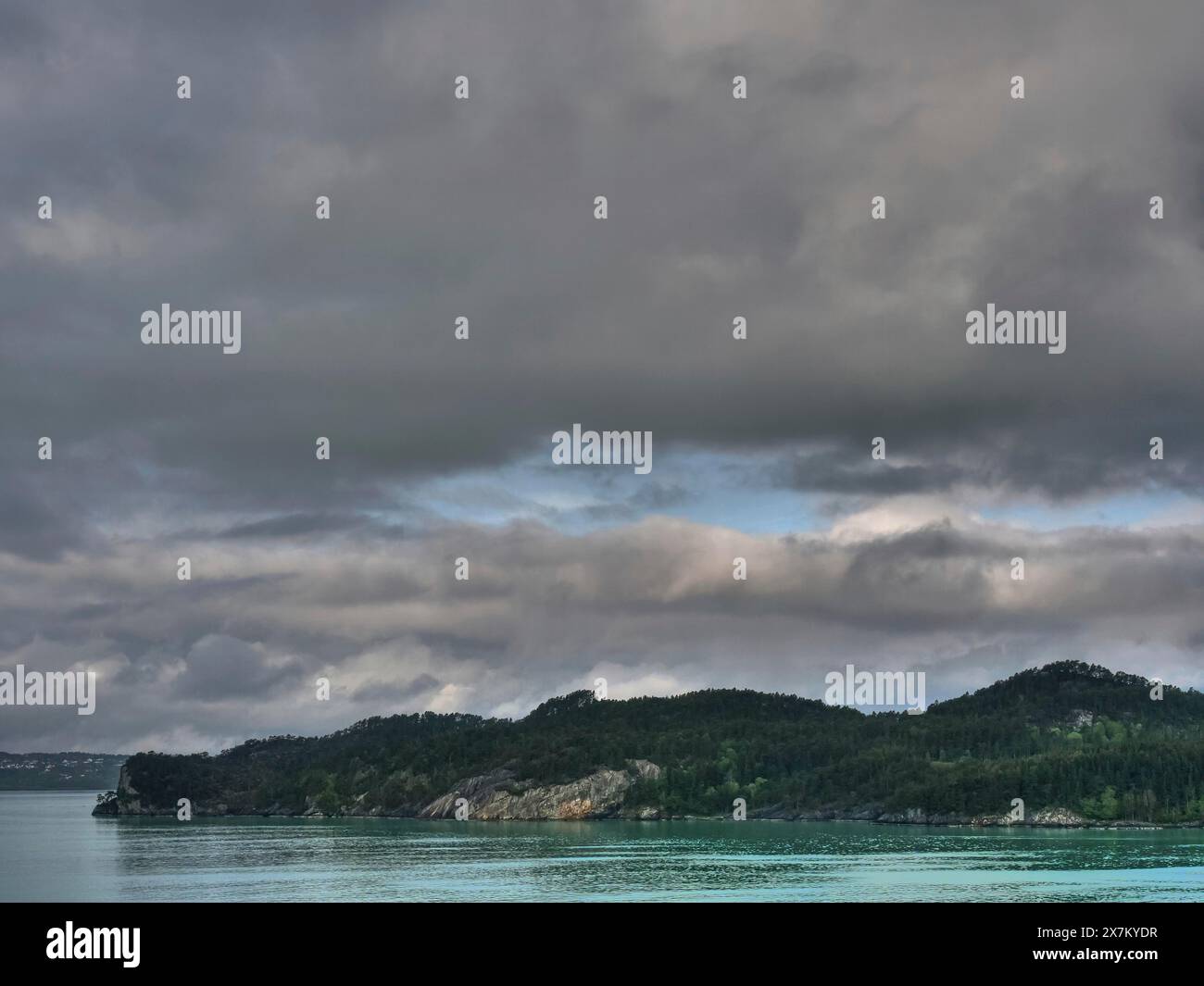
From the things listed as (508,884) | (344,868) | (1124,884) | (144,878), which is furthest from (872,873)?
(144,878)

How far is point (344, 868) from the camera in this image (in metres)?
161

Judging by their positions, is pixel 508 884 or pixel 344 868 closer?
pixel 508 884

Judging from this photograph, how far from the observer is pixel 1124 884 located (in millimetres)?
133125
